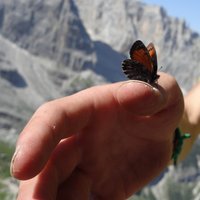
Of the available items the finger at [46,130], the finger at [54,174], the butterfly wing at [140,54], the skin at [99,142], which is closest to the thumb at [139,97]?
the skin at [99,142]

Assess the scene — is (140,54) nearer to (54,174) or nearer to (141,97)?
(141,97)

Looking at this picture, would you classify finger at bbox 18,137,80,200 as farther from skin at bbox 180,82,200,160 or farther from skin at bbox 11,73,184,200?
skin at bbox 180,82,200,160

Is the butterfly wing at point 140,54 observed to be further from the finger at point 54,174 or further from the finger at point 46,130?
the finger at point 54,174

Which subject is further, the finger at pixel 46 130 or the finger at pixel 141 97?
the finger at pixel 141 97

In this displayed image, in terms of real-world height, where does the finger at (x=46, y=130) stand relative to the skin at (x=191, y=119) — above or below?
above

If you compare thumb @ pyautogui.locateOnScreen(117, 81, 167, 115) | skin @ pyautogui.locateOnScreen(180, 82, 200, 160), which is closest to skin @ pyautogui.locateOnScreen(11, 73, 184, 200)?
thumb @ pyautogui.locateOnScreen(117, 81, 167, 115)

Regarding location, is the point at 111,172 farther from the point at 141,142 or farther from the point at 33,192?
the point at 33,192

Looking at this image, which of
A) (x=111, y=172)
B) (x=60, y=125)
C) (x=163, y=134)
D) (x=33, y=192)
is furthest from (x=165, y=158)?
(x=33, y=192)
